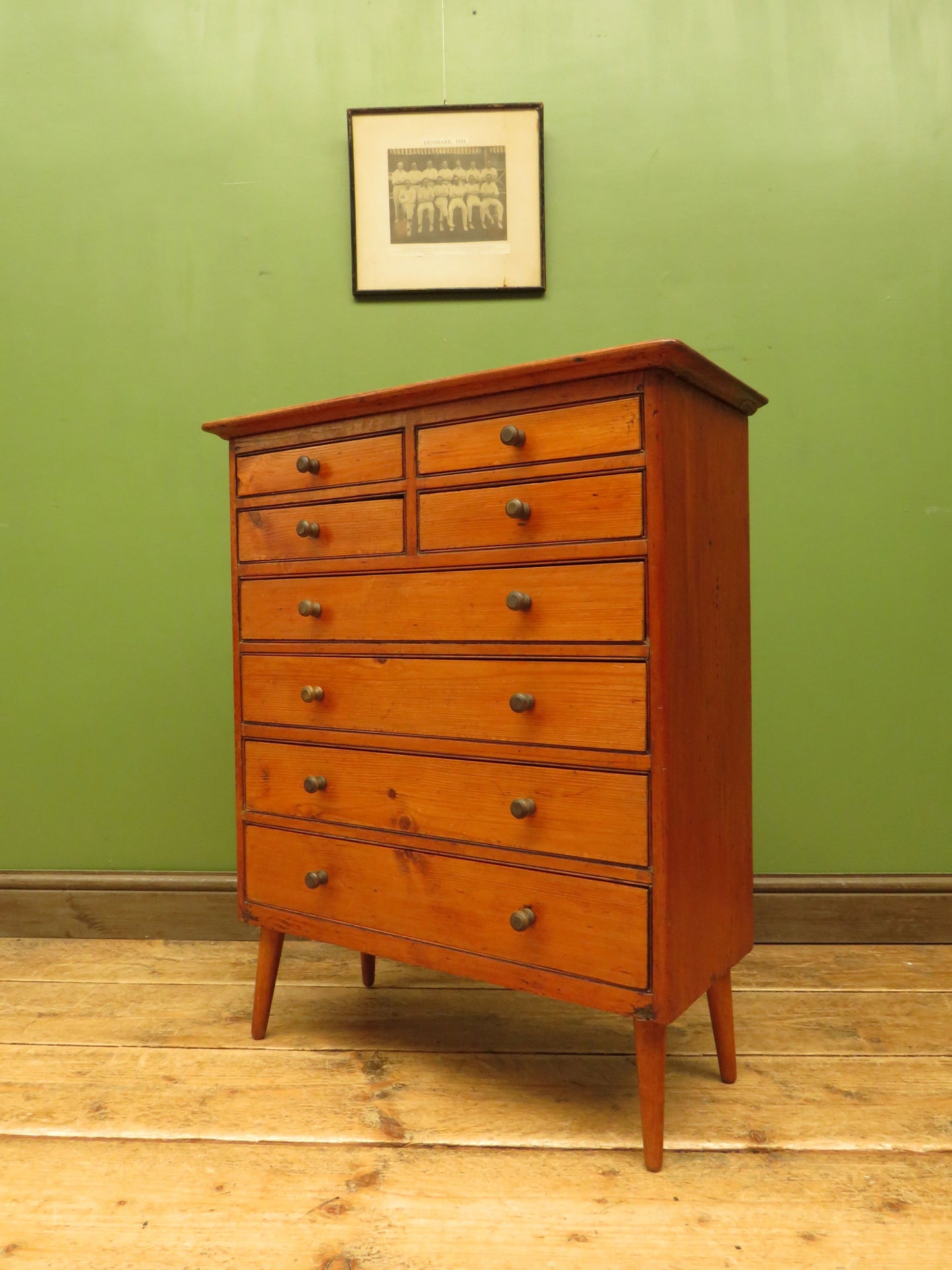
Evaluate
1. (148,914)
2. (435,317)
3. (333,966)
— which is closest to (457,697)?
(333,966)

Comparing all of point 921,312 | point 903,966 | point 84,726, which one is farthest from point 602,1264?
point 921,312

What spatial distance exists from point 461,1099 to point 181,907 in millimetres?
1055

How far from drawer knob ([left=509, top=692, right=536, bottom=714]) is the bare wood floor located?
0.65 m

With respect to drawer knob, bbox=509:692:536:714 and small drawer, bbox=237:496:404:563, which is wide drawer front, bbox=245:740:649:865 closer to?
drawer knob, bbox=509:692:536:714

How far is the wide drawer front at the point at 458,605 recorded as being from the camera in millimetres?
1216

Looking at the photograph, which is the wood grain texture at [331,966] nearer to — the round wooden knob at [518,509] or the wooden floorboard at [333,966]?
the wooden floorboard at [333,966]

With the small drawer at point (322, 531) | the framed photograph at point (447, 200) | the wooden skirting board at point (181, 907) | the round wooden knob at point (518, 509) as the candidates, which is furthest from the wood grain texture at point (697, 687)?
the framed photograph at point (447, 200)

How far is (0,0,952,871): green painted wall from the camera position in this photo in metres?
2.03

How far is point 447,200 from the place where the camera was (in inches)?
81.8

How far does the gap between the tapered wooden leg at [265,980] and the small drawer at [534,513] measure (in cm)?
81

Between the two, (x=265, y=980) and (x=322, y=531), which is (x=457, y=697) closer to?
(x=322, y=531)

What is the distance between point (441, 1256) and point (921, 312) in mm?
2130

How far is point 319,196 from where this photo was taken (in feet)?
6.95

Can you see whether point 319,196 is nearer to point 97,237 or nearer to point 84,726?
point 97,237
